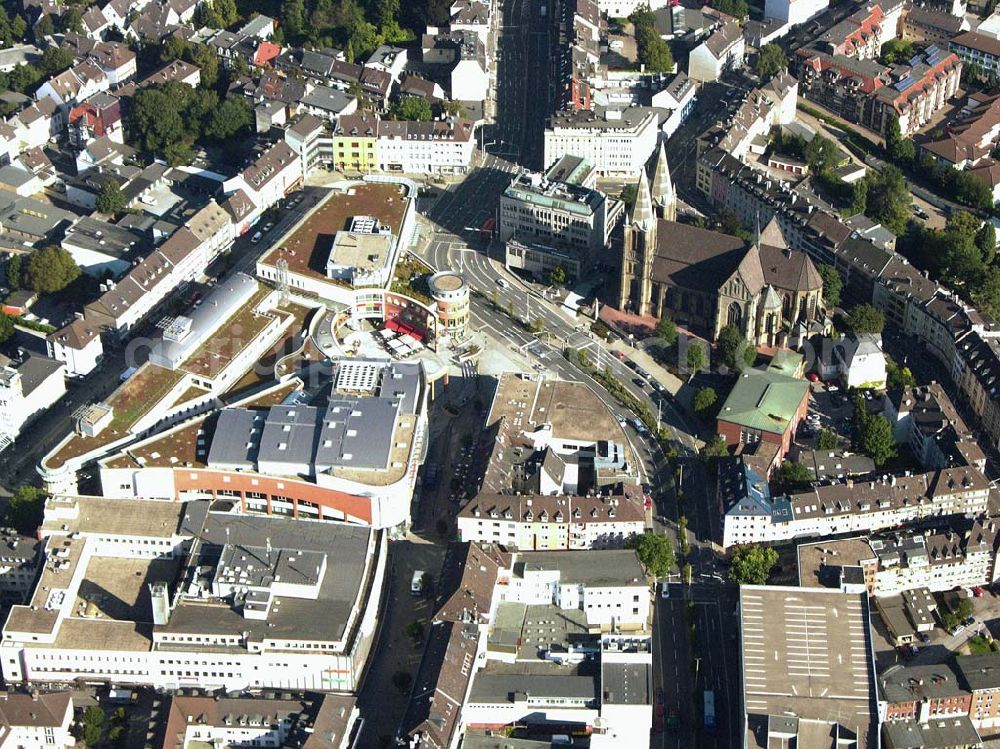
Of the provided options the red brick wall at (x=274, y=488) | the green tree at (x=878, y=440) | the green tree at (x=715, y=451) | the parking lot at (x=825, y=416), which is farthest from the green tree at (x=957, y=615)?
the red brick wall at (x=274, y=488)

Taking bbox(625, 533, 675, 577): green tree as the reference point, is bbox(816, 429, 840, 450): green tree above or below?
below

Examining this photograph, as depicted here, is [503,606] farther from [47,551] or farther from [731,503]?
[47,551]

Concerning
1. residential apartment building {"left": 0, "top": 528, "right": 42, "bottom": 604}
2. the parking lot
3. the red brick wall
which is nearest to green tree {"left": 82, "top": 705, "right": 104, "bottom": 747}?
residential apartment building {"left": 0, "top": 528, "right": 42, "bottom": 604}

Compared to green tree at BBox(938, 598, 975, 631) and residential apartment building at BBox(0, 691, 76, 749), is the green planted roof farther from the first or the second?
residential apartment building at BBox(0, 691, 76, 749)

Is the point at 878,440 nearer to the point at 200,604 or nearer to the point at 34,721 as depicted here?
the point at 200,604

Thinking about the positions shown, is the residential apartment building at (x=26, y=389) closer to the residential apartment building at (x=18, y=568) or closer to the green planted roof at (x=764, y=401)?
the residential apartment building at (x=18, y=568)

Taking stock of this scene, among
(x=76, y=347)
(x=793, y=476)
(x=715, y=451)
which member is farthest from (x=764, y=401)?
(x=76, y=347)

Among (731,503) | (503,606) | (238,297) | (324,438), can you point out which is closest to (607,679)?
(503,606)
